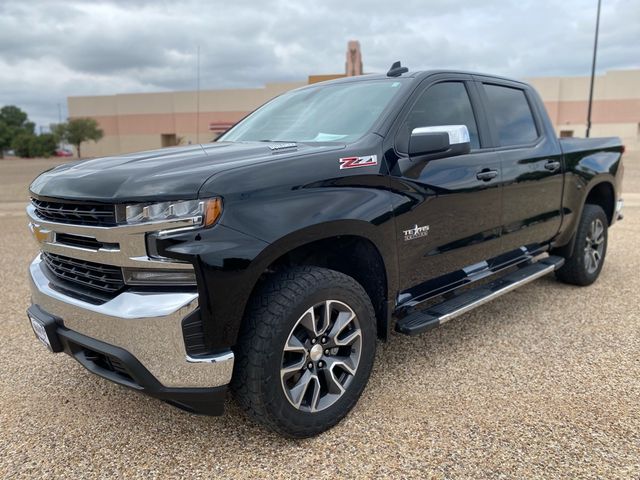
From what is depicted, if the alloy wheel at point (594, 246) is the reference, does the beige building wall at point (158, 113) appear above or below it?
A: above

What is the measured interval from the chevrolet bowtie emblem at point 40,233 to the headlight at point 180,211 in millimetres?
764

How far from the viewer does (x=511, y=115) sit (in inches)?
163

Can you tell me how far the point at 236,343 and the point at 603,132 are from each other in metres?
52.1

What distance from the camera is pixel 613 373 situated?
10.8 ft

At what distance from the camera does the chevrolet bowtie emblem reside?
8.61 ft

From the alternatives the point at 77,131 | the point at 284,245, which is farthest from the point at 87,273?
the point at 77,131

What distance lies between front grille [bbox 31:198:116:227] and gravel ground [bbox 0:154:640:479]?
116 centimetres

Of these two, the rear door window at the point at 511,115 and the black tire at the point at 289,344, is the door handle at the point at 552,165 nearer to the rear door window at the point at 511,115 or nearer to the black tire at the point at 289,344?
the rear door window at the point at 511,115

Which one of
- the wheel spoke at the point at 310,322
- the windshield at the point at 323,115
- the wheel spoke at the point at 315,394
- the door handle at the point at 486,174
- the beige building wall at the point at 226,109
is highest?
the beige building wall at the point at 226,109

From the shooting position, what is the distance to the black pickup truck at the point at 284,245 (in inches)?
84.9

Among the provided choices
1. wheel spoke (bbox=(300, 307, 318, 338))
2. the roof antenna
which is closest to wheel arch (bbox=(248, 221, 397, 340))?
wheel spoke (bbox=(300, 307, 318, 338))

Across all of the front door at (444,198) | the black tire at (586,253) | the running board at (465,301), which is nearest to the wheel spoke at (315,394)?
the running board at (465,301)

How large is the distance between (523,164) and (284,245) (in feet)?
7.92

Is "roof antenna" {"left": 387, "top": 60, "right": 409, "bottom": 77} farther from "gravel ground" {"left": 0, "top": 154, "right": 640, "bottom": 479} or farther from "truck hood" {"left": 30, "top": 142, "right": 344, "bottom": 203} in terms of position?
"gravel ground" {"left": 0, "top": 154, "right": 640, "bottom": 479}
